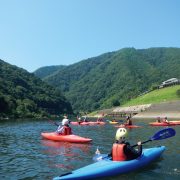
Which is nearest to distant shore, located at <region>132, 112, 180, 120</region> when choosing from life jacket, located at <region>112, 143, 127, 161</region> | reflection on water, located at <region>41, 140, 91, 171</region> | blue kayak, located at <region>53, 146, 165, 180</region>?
reflection on water, located at <region>41, 140, 91, 171</region>

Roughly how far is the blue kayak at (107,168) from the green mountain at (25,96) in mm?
79584

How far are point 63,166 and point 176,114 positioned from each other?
2627 inches

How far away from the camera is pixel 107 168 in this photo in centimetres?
1587

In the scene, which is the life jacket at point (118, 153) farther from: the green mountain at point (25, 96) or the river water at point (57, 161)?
the green mountain at point (25, 96)

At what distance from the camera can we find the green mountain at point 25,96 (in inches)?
4080

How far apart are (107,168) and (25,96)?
420 feet

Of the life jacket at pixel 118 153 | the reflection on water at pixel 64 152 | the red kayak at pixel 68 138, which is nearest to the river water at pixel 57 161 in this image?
the reflection on water at pixel 64 152

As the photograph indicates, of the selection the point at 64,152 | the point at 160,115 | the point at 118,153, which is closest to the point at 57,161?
the point at 64,152

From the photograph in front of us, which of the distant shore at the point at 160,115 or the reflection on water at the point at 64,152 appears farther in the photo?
the distant shore at the point at 160,115

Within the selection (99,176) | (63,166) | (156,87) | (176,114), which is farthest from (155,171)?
(156,87)

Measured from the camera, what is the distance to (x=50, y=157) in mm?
21203

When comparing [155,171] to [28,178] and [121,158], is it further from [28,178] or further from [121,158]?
[28,178]

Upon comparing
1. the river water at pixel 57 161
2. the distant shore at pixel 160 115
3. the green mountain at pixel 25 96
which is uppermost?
the green mountain at pixel 25 96

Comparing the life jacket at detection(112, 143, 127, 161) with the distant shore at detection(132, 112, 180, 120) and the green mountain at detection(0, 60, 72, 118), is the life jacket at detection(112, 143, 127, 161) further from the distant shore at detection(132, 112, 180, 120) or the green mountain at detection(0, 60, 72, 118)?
the green mountain at detection(0, 60, 72, 118)
